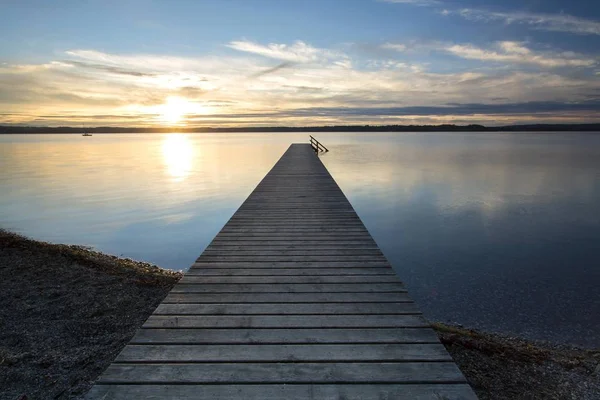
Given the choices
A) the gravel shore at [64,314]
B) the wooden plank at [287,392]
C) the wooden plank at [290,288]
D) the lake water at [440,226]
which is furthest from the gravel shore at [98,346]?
the wooden plank at [287,392]

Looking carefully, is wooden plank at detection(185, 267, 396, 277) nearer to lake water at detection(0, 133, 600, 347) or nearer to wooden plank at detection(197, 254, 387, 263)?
wooden plank at detection(197, 254, 387, 263)

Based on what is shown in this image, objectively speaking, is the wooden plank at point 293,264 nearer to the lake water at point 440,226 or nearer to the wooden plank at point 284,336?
the wooden plank at point 284,336

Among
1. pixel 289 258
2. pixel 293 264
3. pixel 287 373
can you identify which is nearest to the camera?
pixel 287 373

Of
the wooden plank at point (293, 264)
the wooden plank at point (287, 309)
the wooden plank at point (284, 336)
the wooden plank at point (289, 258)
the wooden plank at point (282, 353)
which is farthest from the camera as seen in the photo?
the wooden plank at point (289, 258)

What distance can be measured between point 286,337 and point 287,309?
19.3 inches

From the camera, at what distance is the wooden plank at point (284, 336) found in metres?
2.87

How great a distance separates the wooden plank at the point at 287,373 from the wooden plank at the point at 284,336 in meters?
0.29

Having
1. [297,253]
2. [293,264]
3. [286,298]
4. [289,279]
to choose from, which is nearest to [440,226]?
[297,253]

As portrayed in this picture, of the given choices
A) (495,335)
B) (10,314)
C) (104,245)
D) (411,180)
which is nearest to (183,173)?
(411,180)

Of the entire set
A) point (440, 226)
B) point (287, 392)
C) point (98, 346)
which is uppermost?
point (287, 392)

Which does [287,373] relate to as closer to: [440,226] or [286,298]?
[286,298]

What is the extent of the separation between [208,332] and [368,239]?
10.7 ft

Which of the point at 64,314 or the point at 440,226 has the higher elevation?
the point at 64,314

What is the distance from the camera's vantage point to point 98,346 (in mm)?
5070
